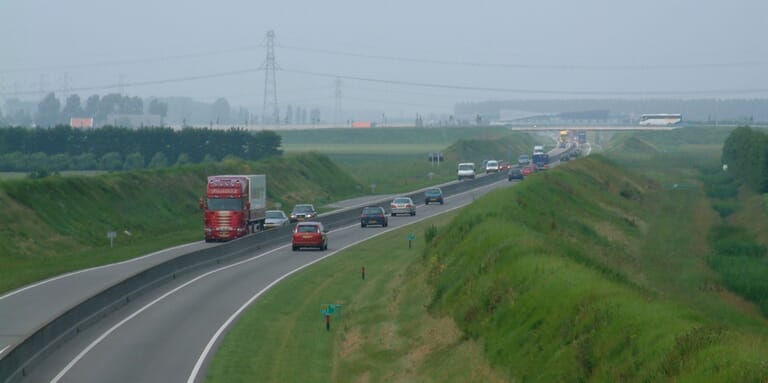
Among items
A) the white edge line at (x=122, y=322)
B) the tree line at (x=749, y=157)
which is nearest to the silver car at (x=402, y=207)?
the white edge line at (x=122, y=322)

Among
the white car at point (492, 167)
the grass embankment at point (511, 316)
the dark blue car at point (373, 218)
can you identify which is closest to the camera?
the grass embankment at point (511, 316)

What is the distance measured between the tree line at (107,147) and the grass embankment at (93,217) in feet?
62.5

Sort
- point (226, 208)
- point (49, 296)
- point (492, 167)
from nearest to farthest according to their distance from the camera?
1. point (49, 296)
2. point (226, 208)
3. point (492, 167)

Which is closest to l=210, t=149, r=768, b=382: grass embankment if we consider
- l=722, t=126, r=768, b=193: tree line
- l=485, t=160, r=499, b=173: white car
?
l=722, t=126, r=768, b=193: tree line

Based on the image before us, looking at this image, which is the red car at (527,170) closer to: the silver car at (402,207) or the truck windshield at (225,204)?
the silver car at (402,207)

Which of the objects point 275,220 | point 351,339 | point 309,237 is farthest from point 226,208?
point 351,339

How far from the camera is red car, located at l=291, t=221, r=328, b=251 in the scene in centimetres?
5556

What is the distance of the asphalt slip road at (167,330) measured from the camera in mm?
25047

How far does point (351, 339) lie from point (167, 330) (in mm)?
5322

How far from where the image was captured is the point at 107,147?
11512cm

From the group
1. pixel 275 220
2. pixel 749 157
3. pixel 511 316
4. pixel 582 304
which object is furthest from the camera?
pixel 749 157

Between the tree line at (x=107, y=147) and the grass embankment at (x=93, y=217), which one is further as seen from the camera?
the tree line at (x=107, y=147)

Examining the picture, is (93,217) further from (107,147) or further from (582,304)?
(582,304)

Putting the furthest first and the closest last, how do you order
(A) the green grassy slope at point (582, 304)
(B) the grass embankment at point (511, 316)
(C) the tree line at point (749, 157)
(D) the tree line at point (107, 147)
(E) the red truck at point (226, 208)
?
(D) the tree line at point (107, 147) < (C) the tree line at point (749, 157) < (E) the red truck at point (226, 208) < (B) the grass embankment at point (511, 316) < (A) the green grassy slope at point (582, 304)
